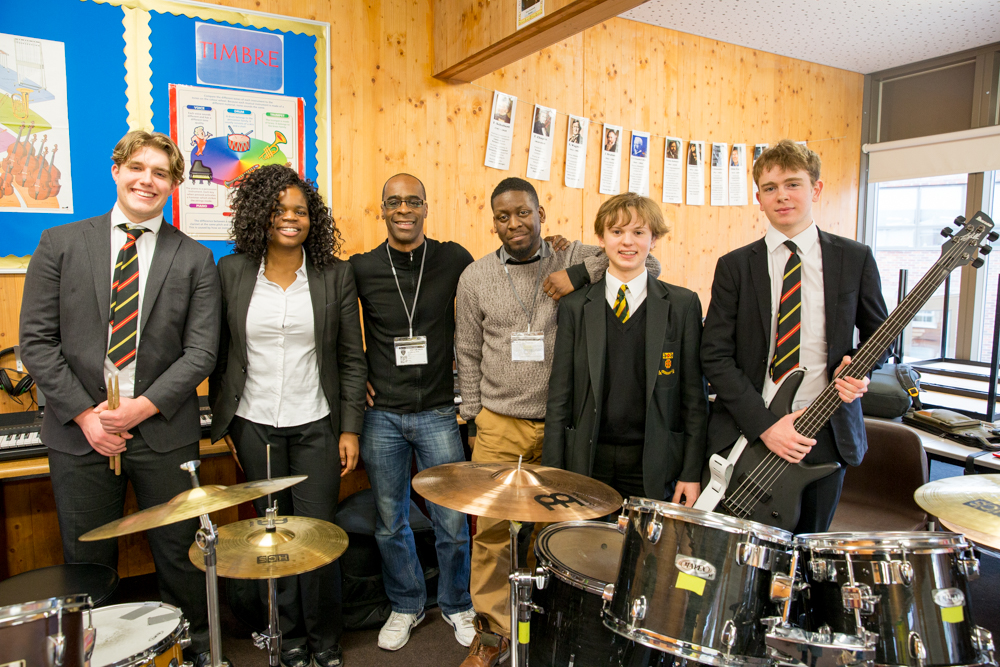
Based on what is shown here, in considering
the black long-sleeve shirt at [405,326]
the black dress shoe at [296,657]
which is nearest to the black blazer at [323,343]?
the black long-sleeve shirt at [405,326]

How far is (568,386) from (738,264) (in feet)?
2.19

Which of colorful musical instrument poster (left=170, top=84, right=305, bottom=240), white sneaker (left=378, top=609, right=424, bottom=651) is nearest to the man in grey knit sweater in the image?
white sneaker (left=378, top=609, right=424, bottom=651)

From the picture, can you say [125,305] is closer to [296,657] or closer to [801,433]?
[296,657]

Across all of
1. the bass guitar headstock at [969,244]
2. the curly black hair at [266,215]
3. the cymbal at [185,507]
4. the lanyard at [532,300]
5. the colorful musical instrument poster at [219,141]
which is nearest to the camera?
the cymbal at [185,507]

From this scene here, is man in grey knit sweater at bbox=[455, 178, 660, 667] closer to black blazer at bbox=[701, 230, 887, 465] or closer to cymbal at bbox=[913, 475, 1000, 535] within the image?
black blazer at bbox=[701, 230, 887, 465]

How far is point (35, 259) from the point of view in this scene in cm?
184

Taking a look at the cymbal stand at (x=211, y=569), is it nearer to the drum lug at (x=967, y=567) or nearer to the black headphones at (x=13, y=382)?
the black headphones at (x=13, y=382)

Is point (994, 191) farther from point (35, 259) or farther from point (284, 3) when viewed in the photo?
point (35, 259)

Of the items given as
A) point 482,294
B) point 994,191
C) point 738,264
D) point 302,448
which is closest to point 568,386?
point 482,294

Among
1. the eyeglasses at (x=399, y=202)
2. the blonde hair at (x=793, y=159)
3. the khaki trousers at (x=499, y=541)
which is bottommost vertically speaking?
the khaki trousers at (x=499, y=541)

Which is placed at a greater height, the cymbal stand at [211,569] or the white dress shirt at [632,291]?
the white dress shirt at [632,291]

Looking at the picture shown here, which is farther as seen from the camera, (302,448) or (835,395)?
(302,448)

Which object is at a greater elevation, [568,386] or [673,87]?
[673,87]

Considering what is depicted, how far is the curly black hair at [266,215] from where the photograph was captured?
6.80 ft
